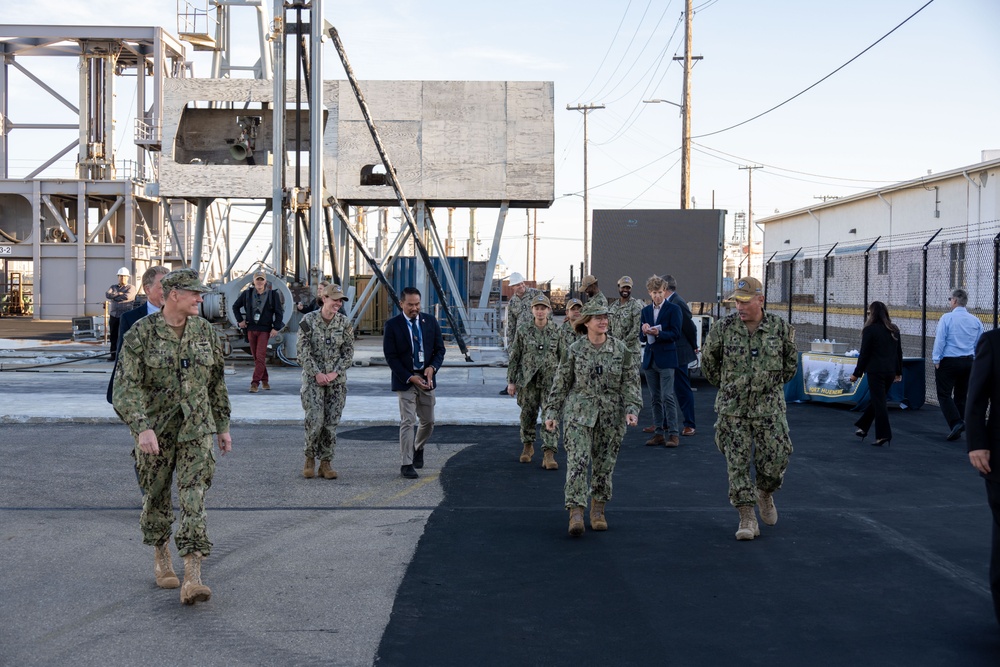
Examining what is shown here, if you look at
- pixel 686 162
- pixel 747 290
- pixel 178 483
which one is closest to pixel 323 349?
pixel 178 483

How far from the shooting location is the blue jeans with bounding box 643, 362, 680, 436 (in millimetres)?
11438

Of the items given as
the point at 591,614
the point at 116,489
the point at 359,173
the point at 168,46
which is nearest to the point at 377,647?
the point at 591,614

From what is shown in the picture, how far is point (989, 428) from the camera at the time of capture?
5035 mm

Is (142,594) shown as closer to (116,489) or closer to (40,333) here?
(116,489)

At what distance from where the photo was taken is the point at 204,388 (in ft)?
19.3

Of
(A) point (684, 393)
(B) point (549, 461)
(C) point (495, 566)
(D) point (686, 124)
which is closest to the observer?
(C) point (495, 566)

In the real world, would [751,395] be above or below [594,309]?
below

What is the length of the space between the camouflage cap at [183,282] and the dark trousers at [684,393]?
7.22 metres

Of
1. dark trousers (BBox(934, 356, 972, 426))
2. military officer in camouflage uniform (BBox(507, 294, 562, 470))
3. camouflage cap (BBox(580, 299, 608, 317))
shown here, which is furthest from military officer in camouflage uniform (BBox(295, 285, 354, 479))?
dark trousers (BBox(934, 356, 972, 426))

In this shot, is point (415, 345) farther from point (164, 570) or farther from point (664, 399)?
point (164, 570)

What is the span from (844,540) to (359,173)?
21.4 metres

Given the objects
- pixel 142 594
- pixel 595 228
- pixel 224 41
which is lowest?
pixel 142 594

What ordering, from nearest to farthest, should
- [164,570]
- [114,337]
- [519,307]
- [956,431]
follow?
[164,570]
[956,431]
[519,307]
[114,337]

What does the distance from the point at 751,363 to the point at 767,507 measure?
1.14m
